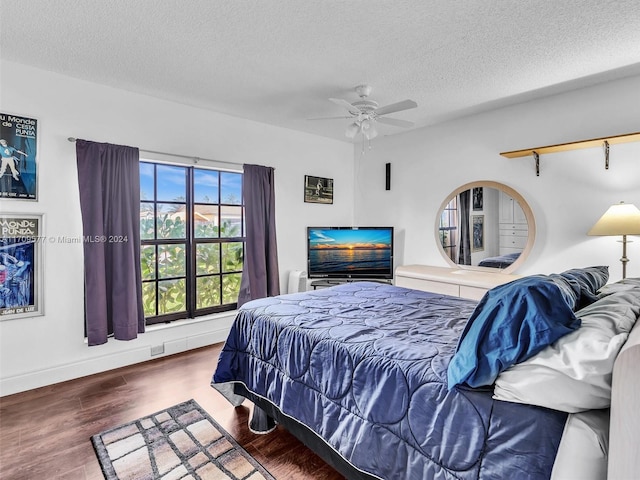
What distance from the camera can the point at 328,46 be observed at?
2379mm

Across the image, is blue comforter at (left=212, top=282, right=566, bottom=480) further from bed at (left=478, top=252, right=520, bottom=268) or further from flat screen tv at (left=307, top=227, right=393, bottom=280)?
flat screen tv at (left=307, top=227, right=393, bottom=280)

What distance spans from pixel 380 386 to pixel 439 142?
3531 millimetres

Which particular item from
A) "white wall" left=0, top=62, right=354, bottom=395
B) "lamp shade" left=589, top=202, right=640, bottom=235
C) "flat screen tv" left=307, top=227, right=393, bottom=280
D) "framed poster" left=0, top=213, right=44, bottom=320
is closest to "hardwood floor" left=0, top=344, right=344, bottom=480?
"white wall" left=0, top=62, right=354, bottom=395

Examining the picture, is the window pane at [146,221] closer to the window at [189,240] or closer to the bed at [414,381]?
the window at [189,240]

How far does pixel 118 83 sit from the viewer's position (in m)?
3.05

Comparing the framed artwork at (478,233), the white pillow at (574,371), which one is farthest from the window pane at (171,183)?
the white pillow at (574,371)

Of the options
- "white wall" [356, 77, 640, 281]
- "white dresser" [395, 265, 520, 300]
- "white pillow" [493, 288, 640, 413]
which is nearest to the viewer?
"white pillow" [493, 288, 640, 413]

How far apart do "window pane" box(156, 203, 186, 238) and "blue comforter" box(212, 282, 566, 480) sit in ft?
5.91

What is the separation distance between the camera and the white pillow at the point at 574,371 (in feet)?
3.12

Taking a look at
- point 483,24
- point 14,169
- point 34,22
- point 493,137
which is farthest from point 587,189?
point 14,169

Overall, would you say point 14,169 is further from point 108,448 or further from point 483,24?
point 483,24

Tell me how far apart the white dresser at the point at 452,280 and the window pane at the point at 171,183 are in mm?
2636

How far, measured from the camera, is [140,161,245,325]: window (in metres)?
3.58

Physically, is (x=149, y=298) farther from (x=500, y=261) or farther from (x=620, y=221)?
(x=620, y=221)
